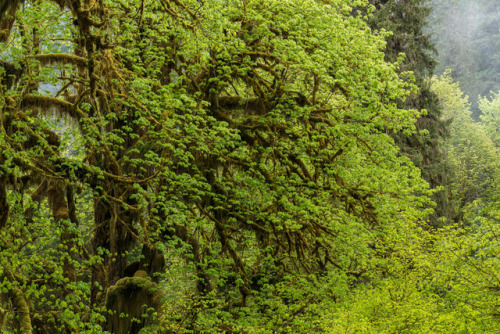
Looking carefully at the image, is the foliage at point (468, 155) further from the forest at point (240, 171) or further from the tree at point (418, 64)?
the forest at point (240, 171)

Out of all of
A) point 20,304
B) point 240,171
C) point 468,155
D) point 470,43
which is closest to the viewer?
point 20,304

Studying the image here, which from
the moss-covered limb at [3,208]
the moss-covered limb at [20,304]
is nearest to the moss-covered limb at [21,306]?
the moss-covered limb at [20,304]

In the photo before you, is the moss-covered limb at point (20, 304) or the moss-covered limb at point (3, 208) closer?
the moss-covered limb at point (20, 304)

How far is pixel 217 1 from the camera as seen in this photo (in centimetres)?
870

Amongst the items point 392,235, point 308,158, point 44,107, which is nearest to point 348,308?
point 392,235

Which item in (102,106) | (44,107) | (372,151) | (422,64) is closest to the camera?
(44,107)

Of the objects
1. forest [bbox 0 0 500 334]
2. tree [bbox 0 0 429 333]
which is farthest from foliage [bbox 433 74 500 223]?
tree [bbox 0 0 429 333]

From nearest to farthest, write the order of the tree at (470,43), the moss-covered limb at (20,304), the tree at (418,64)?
1. the moss-covered limb at (20,304)
2. the tree at (418,64)
3. the tree at (470,43)

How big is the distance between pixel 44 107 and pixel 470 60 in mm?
62105

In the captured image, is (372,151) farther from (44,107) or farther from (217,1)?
(44,107)

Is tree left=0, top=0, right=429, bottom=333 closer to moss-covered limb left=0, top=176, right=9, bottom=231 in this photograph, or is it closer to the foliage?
moss-covered limb left=0, top=176, right=9, bottom=231

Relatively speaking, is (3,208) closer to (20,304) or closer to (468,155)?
(20,304)

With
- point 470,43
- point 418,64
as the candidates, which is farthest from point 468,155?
point 470,43

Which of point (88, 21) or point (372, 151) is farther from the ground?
point (88, 21)
